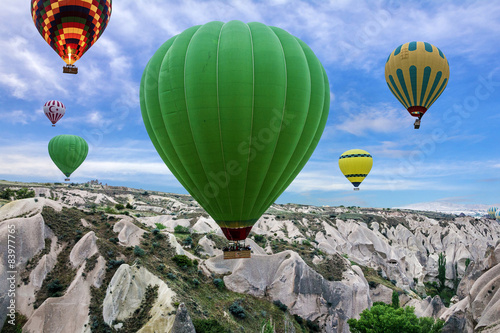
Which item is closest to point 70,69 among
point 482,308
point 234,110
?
point 234,110

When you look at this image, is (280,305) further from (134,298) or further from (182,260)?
(134,298)

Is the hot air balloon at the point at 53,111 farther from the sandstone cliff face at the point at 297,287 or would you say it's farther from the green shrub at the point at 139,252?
the sandstone cliff face at the point at 297,287

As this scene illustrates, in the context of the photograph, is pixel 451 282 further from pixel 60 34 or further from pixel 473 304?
pixel 60 34

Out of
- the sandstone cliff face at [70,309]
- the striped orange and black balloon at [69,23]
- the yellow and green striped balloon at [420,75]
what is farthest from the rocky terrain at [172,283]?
the striped orange and black balloon at [69,23]

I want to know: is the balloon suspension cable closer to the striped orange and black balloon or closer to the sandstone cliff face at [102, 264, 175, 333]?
the sandstone cliff face at [102, 264, 175, 333]

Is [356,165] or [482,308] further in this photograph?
[356,165]
